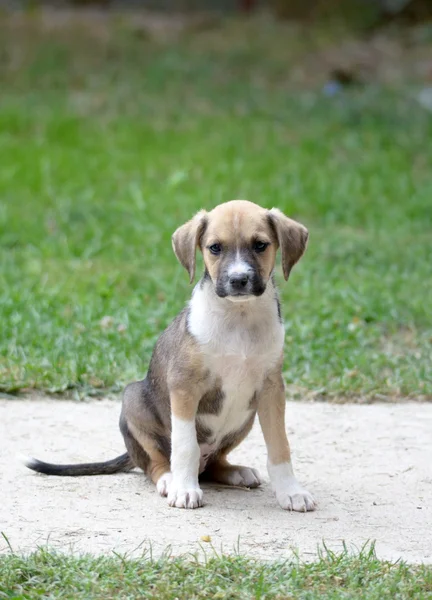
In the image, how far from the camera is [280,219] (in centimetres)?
518

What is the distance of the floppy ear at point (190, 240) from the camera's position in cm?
522

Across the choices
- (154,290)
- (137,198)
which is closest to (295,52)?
(137,198)

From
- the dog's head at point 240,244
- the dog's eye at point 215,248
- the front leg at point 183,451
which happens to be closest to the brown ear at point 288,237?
the dog's head at point 240,244

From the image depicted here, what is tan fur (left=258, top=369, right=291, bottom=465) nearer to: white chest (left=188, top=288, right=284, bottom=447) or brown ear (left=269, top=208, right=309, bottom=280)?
white chest (left=188, top=288, right=284, bottom=447)

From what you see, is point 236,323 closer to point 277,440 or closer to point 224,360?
point 224,360

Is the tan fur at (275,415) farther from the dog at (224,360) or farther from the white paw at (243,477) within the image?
the white paw at (243,477)

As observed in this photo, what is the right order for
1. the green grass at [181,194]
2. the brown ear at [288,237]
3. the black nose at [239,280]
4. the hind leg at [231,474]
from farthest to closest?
1. the green grass at [181,194]
2. the hind leg at [231,474]
3. the brown ear at [288,237]
4. the black nose at [239,280]

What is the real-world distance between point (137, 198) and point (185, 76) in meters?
5.05

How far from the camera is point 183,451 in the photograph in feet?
16.7

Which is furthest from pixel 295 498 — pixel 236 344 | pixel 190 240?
pixel 190 240

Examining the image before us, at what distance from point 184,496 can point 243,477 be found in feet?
1.86

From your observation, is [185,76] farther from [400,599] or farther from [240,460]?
A: [400,599]

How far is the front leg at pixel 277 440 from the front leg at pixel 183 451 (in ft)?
1.16

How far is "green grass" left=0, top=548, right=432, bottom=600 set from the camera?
4.06 meters
